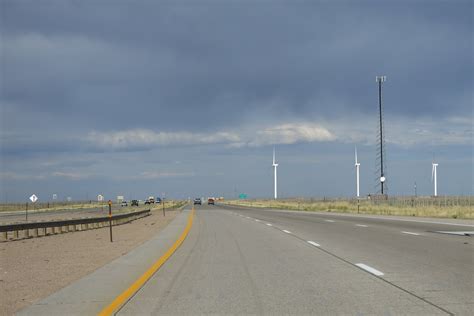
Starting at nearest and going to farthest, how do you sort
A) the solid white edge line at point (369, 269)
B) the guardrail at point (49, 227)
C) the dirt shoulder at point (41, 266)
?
the dirt shoulder at point (41, 266), the solid white edge line at point (369, 269), the guardrail at point (49, 227)

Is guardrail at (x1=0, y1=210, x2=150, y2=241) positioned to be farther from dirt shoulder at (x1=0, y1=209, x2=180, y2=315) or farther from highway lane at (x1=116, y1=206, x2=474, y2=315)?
highway lane at (x1=116, y1=206, x2=474, y2=315)

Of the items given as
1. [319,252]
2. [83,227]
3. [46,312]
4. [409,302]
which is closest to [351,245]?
[319,252]

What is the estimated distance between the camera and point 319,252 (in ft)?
53.2

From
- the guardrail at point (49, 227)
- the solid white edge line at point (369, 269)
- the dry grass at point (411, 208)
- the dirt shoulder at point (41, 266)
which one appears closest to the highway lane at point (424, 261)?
the solid white edge line at point (369, 269)

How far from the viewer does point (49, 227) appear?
92.0 ft

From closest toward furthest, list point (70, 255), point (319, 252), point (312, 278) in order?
point (312, 278), point (319, 252), point (70, 255)

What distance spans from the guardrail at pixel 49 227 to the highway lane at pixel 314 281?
10.5m

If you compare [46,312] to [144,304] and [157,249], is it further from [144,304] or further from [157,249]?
[157,249]

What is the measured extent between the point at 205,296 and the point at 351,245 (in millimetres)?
9938

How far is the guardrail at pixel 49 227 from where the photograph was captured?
24856 mm

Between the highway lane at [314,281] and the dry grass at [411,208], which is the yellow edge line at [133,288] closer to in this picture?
the highway lane at [314,281]

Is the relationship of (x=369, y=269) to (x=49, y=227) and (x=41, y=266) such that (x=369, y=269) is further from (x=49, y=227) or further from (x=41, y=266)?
(x=49, y=227)

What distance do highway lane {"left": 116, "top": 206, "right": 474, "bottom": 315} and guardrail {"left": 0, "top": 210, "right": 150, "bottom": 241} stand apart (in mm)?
10515

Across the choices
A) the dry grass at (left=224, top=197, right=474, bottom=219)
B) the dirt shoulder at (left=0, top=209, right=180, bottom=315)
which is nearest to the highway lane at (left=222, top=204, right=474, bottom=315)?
the dirt shoulder at (left=0, top=209, right=180, bottom=315)
